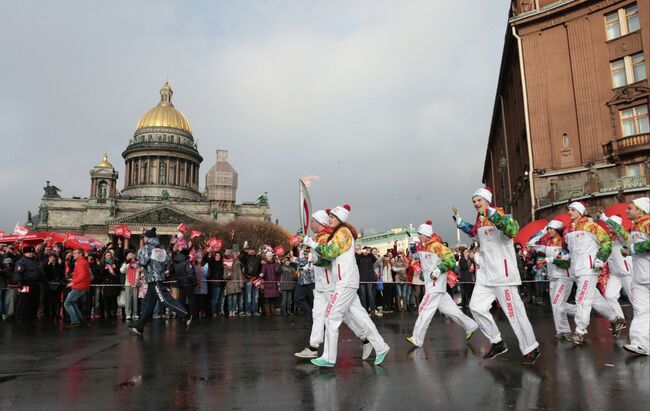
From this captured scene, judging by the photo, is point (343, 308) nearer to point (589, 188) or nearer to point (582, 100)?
point (589, 188)

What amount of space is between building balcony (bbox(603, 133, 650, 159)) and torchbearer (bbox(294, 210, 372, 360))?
23.7m

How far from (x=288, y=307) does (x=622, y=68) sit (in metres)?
22.5

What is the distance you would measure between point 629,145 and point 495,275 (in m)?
23.1

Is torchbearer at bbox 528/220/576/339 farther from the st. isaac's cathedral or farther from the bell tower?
the bell tower

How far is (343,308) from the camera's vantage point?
5.56 metres

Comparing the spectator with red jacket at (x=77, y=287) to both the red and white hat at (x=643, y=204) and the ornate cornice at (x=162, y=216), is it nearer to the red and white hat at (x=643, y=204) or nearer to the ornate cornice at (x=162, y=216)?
the red and white hat at (x=643, y=204)

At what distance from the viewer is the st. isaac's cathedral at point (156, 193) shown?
255ft

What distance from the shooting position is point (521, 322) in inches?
219

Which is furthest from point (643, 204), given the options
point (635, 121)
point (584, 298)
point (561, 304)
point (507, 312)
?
point (635, 121)

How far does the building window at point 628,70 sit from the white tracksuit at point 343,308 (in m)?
26.1

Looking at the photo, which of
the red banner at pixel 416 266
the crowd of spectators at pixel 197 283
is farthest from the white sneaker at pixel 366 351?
the red banner at pixel 416 266

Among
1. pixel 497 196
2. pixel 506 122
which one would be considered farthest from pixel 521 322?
pixel 497 196

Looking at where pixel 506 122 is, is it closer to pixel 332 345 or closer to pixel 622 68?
pixel 622 68

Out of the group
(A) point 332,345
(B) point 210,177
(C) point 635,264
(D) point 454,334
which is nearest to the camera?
(A) point 332,345
